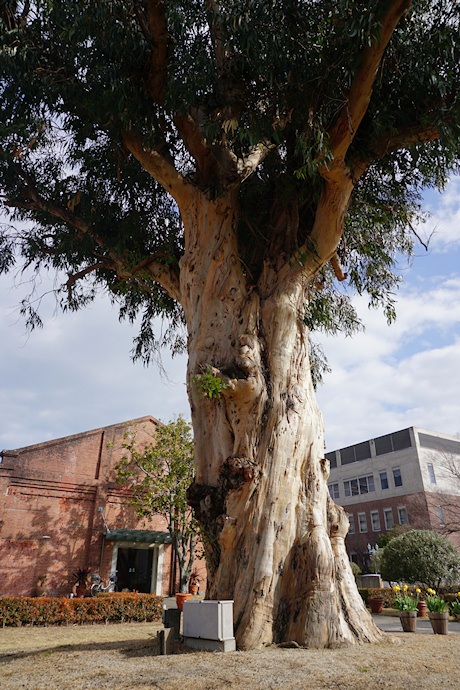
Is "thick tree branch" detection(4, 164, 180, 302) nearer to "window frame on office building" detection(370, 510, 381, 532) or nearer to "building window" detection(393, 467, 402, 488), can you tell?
"building window" detection(393, 467, 402, 488)

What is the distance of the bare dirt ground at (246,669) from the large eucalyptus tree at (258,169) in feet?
1.78

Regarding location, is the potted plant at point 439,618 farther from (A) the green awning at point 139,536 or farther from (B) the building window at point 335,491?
(B) the building window at point 335,491

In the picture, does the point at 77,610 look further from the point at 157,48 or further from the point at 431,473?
the point at 431,473

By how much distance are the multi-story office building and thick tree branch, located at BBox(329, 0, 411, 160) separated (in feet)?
96.6

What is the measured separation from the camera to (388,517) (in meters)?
36.3

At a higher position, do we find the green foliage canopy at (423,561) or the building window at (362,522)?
Result: the building window at (362,522)

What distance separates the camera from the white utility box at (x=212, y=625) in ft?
17.3

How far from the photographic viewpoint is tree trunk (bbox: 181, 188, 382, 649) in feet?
18.5

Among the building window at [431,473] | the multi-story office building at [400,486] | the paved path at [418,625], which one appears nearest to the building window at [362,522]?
the multi-story office building at [400,486]

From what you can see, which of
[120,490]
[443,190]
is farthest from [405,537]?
[443,190]

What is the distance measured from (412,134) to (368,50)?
4.81 feet

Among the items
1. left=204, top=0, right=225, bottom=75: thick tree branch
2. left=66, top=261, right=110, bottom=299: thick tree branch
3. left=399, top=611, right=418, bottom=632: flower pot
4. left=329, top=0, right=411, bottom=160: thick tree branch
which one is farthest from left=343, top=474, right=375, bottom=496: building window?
left=204, top=0, right=225, bottom=75: thick tree branch

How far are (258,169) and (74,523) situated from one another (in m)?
15.4

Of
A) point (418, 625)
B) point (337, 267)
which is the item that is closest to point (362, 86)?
point (337, 267)
